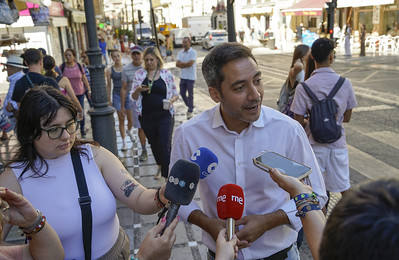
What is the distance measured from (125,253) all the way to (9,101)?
13.7 feet

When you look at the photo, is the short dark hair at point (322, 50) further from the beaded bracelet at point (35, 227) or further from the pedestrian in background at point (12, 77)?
the pedestrian in background at point (12, 77)

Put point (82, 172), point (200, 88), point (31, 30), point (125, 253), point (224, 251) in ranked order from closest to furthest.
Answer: point (224, 251)
point (82, 172)
point (125, 253)
point (200, 88)
point (31, 30)

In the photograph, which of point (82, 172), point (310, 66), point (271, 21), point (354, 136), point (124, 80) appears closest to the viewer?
point (82, 172)

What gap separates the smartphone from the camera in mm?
1681

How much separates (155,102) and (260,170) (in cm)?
339

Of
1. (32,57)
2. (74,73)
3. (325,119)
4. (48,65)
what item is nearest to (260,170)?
(325,119)

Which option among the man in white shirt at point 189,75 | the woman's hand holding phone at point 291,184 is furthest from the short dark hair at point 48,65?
the woman's hand holding phone at point 291,184

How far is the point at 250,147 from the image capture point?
2.05 m

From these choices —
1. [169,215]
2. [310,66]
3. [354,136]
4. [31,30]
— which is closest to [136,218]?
[310,66]

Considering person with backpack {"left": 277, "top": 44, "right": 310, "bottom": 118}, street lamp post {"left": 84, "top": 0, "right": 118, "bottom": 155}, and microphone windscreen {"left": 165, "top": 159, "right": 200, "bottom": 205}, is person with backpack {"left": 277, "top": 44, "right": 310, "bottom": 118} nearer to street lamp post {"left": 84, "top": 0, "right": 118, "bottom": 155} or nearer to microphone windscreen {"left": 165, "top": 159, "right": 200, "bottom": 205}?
street lamp post {"left": 84, "top": 0, "right": 118, "bottom": 155}

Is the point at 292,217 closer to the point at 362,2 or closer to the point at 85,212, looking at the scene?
the point at 85,212

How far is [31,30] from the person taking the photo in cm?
1717

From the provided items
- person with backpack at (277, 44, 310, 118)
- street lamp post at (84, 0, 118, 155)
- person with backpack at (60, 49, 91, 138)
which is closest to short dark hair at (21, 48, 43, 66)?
street lamp post at (84, 0, 118, 155)

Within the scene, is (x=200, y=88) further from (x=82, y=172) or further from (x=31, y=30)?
(x=82, y=172)
